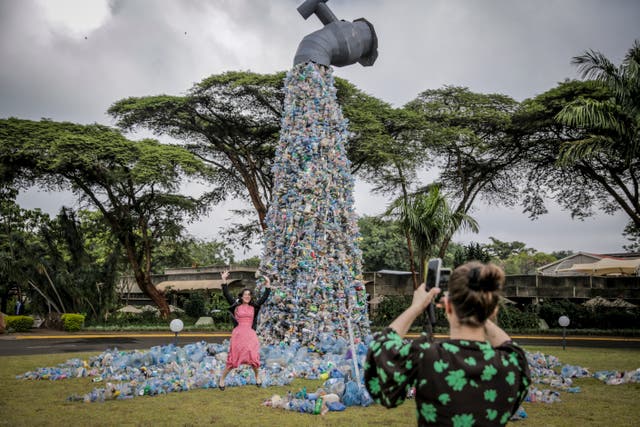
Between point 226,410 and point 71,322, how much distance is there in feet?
58.3

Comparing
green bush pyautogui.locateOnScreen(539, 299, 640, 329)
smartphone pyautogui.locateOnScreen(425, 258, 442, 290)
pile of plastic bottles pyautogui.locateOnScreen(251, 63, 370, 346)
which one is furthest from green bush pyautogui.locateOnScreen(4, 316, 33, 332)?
smartphone pyautogui.locateOnScreen(425, 258, 442, 290)

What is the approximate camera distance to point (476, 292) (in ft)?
7.23

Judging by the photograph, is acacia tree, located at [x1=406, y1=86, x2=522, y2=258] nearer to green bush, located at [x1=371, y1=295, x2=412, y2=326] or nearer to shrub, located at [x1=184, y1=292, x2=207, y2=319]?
green bush, located at [x1=371, y1=295, x2=412, y2=326]

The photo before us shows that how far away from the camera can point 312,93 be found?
36.6 ft

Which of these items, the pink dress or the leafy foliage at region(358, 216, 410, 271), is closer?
the pink dress

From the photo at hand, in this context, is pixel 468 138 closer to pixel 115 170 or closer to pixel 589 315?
pixel 589 315

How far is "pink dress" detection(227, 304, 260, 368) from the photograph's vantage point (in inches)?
302

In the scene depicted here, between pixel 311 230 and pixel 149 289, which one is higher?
Result: pixel 311 230

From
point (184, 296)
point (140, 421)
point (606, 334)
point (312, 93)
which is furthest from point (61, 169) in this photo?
point (606, 334)

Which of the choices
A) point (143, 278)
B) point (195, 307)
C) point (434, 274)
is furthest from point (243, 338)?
point (195, 307)

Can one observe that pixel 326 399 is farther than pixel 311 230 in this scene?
No

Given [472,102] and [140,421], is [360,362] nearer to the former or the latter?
[140,421]

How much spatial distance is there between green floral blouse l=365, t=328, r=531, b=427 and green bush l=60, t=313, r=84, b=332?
22246 mm

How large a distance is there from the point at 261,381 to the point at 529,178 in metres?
22.7
